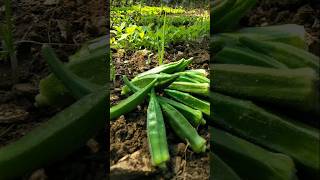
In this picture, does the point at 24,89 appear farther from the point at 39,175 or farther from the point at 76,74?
the point at 39,175

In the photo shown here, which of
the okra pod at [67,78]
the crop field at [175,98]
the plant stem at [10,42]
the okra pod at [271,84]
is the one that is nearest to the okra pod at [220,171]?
the crop field at [175,98]

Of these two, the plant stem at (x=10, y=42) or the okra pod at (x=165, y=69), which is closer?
the okra pod at (x=165, y=69)

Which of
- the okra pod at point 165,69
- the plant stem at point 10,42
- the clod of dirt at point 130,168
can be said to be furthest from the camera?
the plant stem at point 10,42

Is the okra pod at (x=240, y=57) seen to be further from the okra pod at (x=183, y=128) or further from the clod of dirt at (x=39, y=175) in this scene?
the clod of dirt at (x=39, y=175)

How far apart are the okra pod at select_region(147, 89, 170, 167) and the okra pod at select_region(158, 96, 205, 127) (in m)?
0.03

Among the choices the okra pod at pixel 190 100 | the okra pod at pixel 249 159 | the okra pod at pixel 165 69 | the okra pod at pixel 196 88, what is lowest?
the okra pod at pixel 249 159

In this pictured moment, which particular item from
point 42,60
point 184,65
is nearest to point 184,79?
point 184,65

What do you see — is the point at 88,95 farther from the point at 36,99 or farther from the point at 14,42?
the point at 14,42

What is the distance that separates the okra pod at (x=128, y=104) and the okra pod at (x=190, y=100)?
7cm

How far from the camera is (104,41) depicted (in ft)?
2.81

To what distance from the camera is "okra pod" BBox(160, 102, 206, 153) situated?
0.76 metres

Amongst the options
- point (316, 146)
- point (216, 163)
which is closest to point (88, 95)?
point (216, 163)

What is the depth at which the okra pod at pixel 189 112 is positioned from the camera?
0.80 meters

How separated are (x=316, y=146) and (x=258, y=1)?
255 millimetres
